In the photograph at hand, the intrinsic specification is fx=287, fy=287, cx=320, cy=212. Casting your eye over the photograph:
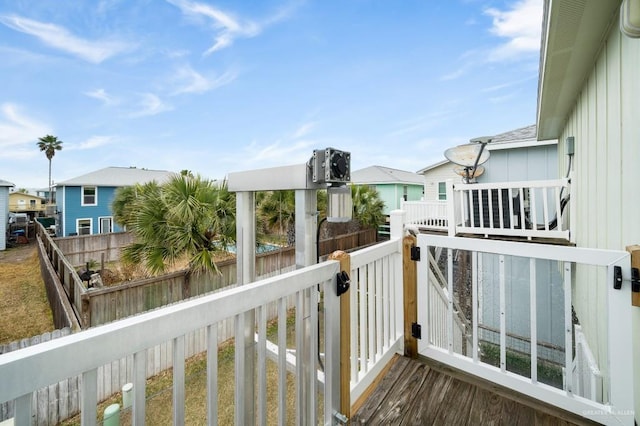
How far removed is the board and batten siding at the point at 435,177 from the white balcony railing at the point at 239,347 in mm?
8481

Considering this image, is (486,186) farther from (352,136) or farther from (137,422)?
(352,136)

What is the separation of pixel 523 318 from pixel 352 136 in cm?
1223

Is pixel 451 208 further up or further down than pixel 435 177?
further down

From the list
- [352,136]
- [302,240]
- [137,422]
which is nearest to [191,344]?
[302,240]

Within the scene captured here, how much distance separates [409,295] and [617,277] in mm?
1201

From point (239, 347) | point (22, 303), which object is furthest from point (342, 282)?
point (22, 303)

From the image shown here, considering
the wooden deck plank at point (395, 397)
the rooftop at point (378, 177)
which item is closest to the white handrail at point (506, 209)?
the wooden deck plank at point (395, 397)

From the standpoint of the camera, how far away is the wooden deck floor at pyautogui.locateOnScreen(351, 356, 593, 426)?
1672mm

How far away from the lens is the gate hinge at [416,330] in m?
2.28

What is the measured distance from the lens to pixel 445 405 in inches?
70.6

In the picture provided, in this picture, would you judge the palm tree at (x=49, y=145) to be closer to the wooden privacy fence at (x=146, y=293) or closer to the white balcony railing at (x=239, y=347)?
the wooden privacy fence at (x=146, y=293)

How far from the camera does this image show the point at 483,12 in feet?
18.6

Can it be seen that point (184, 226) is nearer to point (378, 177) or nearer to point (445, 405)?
point (445, 405)

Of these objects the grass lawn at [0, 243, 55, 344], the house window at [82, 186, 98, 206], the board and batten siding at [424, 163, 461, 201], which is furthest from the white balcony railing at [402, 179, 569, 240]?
the house window at [82, 186, 98, 206]
